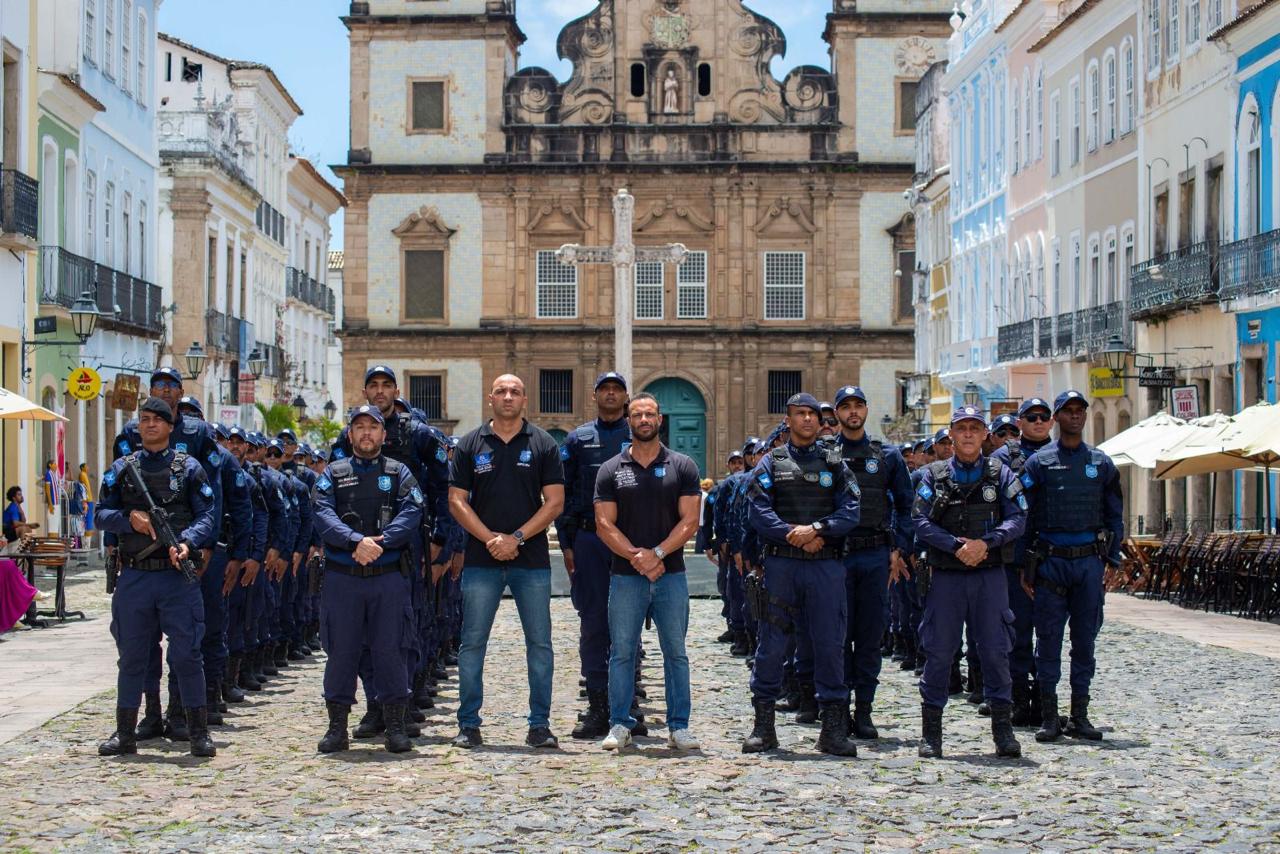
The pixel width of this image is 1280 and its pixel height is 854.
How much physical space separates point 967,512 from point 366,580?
3.24 meters

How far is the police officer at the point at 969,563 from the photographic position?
38.6 ft

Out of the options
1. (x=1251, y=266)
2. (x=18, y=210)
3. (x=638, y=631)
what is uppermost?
(x=18, y=210)

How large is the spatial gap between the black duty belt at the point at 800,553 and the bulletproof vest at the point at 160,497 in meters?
3.09

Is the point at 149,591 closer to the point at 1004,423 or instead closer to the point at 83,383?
the point at 1004,423

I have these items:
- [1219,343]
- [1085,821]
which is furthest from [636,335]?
[1085,821]

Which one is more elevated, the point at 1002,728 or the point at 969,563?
the point at 969,563

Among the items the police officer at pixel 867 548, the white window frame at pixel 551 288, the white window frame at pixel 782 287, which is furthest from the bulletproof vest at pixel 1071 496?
the white window frame at pixel 551 288

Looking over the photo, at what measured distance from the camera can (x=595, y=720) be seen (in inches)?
499

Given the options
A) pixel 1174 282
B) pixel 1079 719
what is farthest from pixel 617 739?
pixel 1174 282

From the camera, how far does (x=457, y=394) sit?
6562 cm

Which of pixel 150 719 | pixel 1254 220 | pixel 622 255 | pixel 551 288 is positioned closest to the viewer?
pixel 150 719

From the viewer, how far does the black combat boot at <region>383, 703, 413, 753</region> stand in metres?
11.8

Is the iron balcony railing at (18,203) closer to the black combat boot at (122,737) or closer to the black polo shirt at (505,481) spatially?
the black polo shirt at (505,481)

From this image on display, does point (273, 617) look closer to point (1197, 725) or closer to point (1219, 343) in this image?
point (1197, 725)
